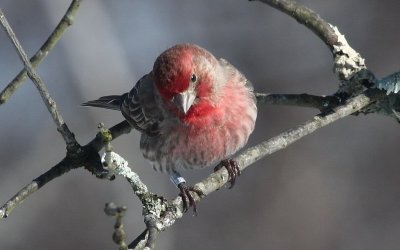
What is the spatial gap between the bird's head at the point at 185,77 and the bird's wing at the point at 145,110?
0.35 meters

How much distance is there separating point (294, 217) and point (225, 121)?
412 cm

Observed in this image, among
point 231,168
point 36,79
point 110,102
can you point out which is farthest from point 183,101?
point 110,102

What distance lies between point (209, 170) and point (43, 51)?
14.7 feet

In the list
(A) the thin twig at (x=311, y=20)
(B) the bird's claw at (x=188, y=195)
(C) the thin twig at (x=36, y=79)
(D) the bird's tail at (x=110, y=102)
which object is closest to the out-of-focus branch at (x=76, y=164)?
(C) the thin twig at (x=36, y=79)

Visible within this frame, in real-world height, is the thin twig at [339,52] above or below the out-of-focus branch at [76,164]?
above

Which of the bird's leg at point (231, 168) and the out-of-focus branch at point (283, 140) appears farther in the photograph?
the bird's leg at point (231, 168)

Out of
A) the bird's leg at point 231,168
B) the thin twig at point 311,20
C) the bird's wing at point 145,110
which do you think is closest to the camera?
the bird's leg at point 231,168

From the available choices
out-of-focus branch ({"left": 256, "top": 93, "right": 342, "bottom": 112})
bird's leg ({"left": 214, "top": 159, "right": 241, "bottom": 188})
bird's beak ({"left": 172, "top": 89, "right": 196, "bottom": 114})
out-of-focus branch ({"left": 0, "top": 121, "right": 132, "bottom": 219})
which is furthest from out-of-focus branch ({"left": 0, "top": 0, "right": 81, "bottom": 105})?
out-of-focus branch ({"left": 256, "top": 93, "right": 342, "bottom": 112})

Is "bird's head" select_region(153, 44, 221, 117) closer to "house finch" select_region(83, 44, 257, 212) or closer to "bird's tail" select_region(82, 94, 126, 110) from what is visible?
"house finch" select_region(83, 44, 257, 212)

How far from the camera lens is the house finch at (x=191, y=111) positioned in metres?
4.46

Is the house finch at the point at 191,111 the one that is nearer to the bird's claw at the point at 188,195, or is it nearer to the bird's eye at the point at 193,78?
the bird's eye at the point at 193,78

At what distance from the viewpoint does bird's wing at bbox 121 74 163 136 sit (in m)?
5.04

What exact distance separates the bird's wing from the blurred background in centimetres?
256

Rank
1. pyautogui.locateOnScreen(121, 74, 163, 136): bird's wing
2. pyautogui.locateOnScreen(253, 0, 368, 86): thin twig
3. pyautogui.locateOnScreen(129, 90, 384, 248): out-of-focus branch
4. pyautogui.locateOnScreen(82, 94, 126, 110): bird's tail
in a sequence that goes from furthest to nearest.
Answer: pyautogui.locateOnScreen(82, 94, 126, 110): bird's tail, pyautogui.locateOnScreen(121, 74, 163, 136): bird's wing, pyautogui.locateOnScreen(253, 0, 368, 86): thin twig, pyautogui.locateOnScreen(129, 90, 384, 248): out-of-focus branch
